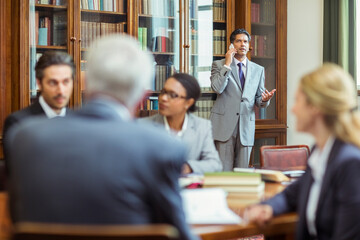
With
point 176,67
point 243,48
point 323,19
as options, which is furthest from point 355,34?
point 176,67

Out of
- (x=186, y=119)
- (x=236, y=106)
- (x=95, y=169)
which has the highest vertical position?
(x=236, y=106)

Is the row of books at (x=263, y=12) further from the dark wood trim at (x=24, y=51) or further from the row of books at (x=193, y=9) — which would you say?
the dark wood trim at (x=24, y=51)

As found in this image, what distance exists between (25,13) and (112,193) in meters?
3.43

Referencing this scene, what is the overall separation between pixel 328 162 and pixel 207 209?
1.37ft

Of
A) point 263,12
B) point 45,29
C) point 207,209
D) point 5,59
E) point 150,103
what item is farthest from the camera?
point 263,12

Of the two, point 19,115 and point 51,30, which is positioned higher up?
point 51,30

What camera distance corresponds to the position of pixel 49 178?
1240mm

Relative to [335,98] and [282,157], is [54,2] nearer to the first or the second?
[282,157]

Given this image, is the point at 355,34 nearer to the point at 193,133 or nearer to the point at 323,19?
the point at 323,19

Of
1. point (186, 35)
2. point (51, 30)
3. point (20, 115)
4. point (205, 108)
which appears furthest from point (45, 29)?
point (20, 115)

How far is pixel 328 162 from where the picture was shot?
68.8 inches

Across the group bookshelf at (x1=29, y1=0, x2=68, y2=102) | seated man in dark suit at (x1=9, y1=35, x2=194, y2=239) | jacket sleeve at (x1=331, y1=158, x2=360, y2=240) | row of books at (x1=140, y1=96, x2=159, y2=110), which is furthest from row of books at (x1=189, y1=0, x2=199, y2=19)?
seated man in dark suit at (x1=9, y1=35, x2=194, y2=239)

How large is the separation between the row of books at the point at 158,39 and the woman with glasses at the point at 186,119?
1.98 metres

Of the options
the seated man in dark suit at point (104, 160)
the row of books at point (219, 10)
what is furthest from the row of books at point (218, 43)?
the seated man in dark suit at point (104, 160)
